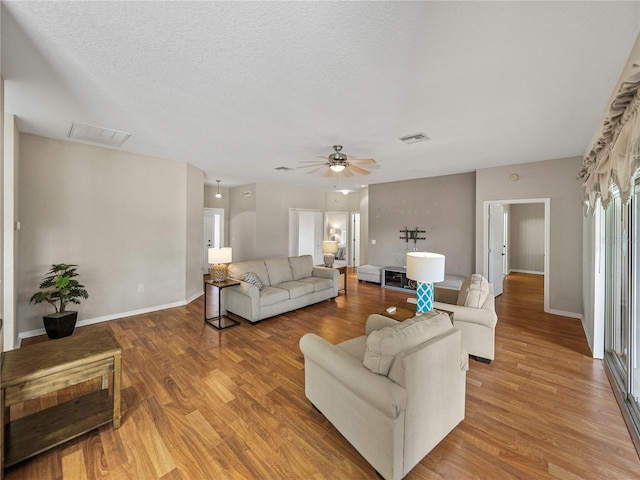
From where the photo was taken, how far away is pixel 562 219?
4.58 metres

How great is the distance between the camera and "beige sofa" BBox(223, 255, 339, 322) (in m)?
4.18

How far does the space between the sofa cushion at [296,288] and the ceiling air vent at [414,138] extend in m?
2.83

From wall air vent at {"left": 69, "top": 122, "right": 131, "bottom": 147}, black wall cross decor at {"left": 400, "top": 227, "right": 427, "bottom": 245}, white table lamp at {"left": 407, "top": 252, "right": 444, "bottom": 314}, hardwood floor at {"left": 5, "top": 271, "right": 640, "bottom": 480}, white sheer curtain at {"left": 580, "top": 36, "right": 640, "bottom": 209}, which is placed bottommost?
hardwood floor at {"left": 5, "top": 271, "right": 640, "bottom": 480}

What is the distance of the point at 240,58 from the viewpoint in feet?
6.40

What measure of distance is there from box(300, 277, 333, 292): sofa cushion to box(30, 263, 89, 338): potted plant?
3.35 m

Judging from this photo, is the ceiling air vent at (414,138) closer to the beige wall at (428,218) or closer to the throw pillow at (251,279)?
the beige wall at (428,218)

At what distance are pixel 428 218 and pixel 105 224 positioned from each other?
6.35 meters

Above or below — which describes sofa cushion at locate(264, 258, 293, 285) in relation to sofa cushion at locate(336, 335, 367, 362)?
above

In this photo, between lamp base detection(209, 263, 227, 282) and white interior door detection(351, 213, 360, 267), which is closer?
lamp base detection(209, 263, 227, 282)

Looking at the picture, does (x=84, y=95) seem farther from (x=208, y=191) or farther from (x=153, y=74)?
(x=208, y=191)

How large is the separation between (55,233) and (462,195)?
720 centimetres

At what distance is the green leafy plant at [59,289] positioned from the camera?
3510mm

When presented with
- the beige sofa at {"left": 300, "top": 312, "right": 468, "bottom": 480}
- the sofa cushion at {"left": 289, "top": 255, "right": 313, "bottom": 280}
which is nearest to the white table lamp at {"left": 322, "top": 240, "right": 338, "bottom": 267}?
the sofa cushion at {"left": 289, "top": 255, "right": 313, "bottom": 280}

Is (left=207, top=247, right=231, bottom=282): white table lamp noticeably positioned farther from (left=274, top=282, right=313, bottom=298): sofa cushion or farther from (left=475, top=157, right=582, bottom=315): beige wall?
(left=475, top=157, right=582, bottom=315): beige wall
